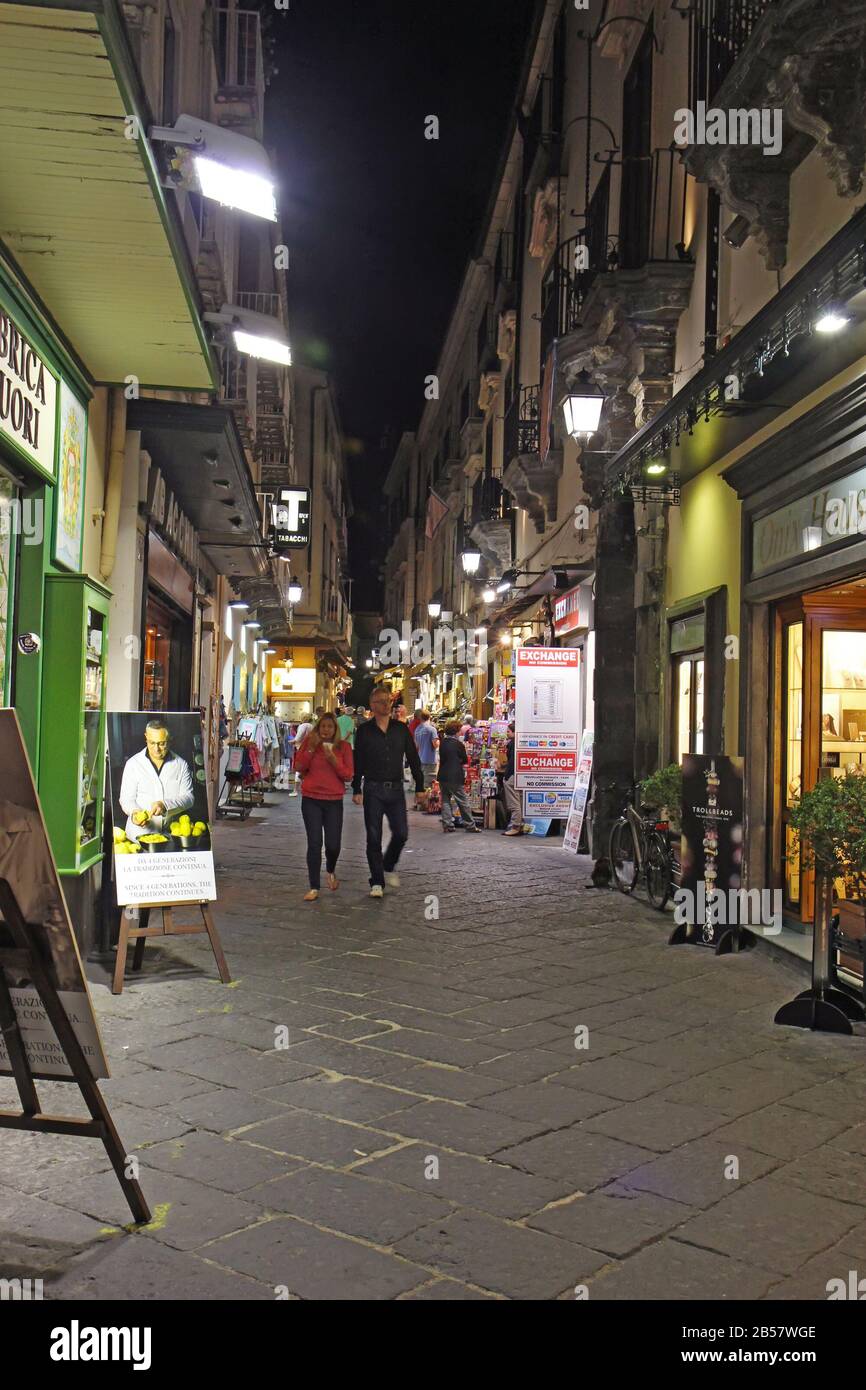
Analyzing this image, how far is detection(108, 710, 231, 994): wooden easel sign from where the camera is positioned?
663cm

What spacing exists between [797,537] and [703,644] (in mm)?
2387

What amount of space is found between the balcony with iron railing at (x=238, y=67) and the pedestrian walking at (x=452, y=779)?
8883 millimetres

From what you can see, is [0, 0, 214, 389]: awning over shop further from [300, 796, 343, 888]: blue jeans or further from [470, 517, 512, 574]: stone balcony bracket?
[470, 517, 512, 574]: stone balcony bracket

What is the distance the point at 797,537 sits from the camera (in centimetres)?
797

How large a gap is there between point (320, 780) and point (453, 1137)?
5995mm

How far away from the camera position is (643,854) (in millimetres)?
10516

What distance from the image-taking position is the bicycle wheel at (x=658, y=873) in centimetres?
991

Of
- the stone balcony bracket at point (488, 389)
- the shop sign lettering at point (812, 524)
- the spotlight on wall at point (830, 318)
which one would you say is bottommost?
the shop sign lettering at point (812, 524)

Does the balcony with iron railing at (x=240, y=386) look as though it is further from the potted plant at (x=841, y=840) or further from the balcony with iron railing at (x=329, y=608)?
the balcony with iron railing at (x=329, y=608)

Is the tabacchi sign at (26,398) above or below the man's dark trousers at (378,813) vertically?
above

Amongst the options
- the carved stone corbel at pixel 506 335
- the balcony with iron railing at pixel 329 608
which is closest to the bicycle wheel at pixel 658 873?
the carved stone corbel at pixel 506 335

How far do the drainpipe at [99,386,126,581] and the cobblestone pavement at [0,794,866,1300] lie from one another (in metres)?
2.96
